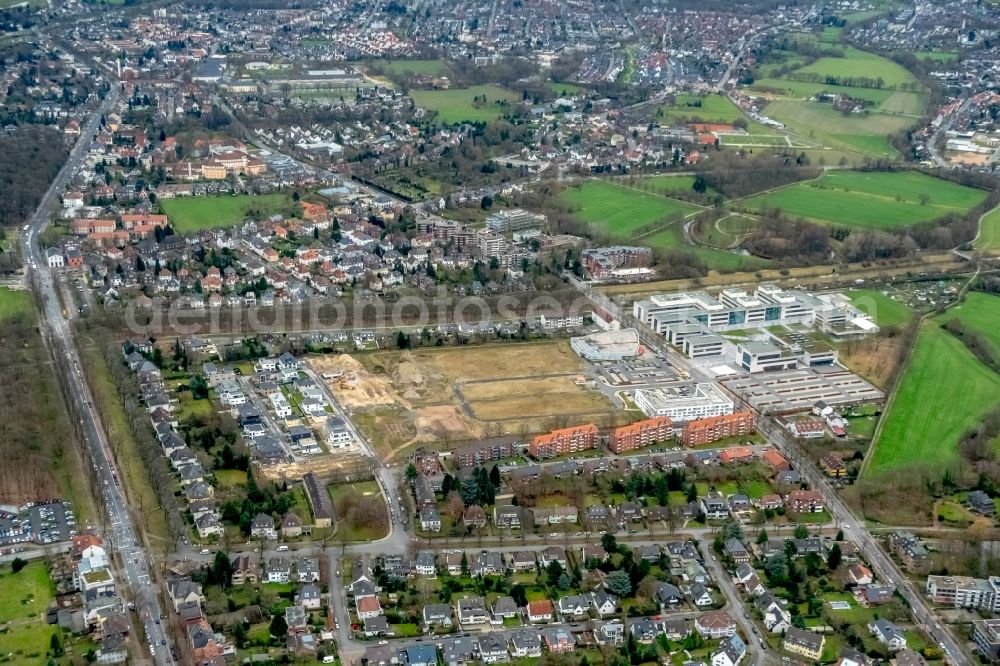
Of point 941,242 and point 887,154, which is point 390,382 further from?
point 887,154

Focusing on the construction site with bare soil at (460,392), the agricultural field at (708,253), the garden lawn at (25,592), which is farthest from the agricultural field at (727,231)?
the garden lawn at (25,592)

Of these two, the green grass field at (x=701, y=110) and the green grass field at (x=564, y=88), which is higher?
the green grass field at (x=701, y=110)

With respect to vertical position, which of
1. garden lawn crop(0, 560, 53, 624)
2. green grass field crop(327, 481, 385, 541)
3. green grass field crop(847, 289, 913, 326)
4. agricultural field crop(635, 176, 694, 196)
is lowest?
agricultural field crop(635, 176, 694, 196)

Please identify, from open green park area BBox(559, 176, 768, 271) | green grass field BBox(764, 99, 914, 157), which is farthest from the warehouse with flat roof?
green grass field BBox(764, 99, 914, 157)

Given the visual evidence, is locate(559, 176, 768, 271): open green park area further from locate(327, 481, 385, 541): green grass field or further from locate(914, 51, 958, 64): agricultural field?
locate(914, 51, 958, 64): agricultural field

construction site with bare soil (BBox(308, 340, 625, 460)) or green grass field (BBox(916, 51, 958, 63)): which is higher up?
construction site with bare soil (BBox(308, 340, 625, 460))

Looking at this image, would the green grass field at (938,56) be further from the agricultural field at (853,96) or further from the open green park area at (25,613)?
the open green park area at (25,613)

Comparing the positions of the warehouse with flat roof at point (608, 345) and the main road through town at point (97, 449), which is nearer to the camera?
the main road through town at point (97, 449)
